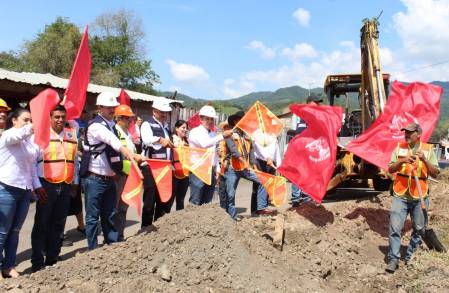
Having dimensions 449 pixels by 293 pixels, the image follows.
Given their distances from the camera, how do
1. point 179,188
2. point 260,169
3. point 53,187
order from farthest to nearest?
1. point 260,169
2. point 179,188
3. point 53,187

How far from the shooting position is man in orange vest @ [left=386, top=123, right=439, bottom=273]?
5.00m

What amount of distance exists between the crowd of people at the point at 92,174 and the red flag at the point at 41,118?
0.10 meters

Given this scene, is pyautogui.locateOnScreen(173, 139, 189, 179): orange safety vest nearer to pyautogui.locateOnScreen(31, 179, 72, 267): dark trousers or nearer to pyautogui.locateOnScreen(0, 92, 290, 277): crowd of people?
pyautogui.locateOnScreen(0, 92, 290, 277): crowd of people

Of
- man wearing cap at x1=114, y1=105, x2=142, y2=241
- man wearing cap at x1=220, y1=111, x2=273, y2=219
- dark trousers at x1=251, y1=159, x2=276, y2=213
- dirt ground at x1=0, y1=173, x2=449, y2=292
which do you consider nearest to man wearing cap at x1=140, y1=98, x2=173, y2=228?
man wearing cap at x1=114, y1=105, x2=142, y2=241

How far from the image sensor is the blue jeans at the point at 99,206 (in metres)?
4.81

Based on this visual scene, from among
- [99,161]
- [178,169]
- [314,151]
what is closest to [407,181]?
[314,151]

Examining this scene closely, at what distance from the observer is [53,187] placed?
4621mm

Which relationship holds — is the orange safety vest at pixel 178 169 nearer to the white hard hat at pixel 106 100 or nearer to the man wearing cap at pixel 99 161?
the man wearing cap at pixel 99 161

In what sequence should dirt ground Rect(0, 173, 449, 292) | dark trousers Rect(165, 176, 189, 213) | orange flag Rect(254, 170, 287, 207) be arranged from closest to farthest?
1. dirt ground Rect(0, 173, 449, 292)
2. dark trousers Rect(165, 176, 189, 213)
3. orange flag Rect(254, 170, 287, 207)

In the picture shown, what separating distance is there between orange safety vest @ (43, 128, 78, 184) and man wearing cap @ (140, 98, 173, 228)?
95 centimetres

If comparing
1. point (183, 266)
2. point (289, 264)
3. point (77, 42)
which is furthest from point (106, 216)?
point (77, 42)

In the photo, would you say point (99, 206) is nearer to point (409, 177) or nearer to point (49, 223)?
point (49, 223)

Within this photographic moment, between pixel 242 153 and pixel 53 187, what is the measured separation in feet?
10.5

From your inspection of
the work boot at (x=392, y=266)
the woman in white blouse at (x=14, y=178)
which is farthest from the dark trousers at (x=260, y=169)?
the woman in white blouse at (x=14, y=178)
